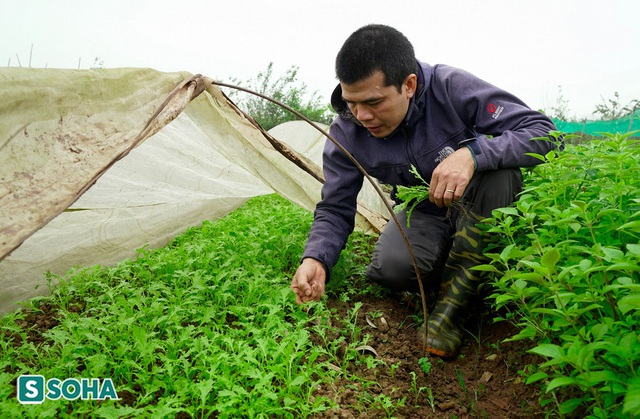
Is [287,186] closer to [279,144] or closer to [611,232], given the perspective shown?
[279,144]

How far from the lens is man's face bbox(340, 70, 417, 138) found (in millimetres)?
2555

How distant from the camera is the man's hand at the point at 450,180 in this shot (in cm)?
224

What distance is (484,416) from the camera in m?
2.01

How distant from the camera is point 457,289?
253 cm

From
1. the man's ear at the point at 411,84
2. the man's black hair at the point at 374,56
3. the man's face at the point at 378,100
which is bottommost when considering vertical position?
the man's face at the point at 378,100

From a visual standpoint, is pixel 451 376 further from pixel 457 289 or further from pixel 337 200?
pixel 337 200

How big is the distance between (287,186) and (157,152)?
3.68 feet

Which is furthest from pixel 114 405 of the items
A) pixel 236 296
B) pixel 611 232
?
pixel 611 232

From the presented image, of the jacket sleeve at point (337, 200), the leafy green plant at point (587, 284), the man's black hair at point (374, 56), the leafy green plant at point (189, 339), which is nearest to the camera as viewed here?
the leafy green plant at point (587, 284)

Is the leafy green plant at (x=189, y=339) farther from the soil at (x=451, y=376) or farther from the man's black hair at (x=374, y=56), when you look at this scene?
the man's black hair at (x=374, y=56)

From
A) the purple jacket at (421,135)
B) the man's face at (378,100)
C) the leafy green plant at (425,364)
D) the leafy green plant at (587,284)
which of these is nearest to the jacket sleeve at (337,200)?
the purple jacket at (421,135)

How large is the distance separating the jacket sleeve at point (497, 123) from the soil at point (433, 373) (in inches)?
31.6

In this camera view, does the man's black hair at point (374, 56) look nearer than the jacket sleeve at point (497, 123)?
No

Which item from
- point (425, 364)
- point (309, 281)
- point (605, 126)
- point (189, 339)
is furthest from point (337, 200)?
point (605, 126)
